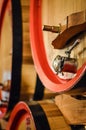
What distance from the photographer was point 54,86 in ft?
2.75

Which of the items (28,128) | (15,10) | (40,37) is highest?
(15,10)

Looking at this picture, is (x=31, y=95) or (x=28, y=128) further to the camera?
(x=31, y=95)

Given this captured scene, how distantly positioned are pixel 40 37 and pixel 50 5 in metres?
0.14

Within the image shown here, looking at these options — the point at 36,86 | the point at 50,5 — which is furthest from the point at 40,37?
the point at 36,86

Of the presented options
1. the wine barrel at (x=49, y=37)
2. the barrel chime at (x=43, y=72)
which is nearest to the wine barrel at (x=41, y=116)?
the barrel chime at (x=43, y=72)

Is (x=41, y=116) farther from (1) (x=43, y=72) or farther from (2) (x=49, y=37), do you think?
(2) (x=49, y=37)

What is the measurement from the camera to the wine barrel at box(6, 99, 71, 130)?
90 cm

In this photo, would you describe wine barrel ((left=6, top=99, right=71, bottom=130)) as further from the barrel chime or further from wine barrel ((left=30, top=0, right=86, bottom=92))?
wine barrel ((left=30, top=0, right=86, bottom=92))

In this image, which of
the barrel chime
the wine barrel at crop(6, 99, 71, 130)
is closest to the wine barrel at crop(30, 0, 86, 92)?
the barrel chime

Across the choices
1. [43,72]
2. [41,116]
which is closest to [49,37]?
[43,72]

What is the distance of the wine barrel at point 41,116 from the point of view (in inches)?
35.5

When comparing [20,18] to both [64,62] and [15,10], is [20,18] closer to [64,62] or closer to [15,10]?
[15,10]

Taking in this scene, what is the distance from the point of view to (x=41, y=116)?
91 centimetres

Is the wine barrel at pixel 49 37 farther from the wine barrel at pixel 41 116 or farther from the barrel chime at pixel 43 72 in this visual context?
the wine barrel at pixel 41 116
